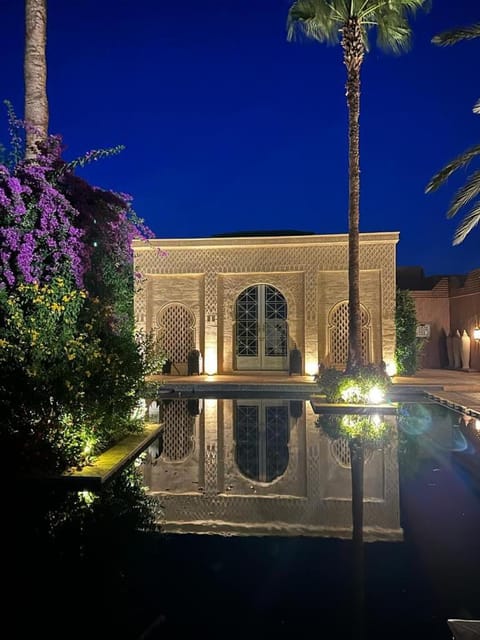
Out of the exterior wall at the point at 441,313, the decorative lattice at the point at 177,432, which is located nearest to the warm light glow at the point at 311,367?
the exterior wall at the point at 441,313

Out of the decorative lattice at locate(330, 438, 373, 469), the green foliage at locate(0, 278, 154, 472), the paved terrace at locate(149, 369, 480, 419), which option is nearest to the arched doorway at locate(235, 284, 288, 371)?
the paved terrace at locate(149, 369, 480, 419)

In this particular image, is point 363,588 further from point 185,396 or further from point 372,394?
point 185,396

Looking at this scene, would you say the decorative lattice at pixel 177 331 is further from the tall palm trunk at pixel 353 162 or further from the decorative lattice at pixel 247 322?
the tall palm trunk at pixel 353 162

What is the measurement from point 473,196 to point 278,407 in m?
5.94

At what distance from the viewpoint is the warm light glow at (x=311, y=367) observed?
16.3 meters

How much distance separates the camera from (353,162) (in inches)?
423

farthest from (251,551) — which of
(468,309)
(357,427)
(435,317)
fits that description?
(435,317)

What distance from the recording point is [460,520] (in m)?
4.29

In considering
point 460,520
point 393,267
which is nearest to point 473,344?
point 393,267

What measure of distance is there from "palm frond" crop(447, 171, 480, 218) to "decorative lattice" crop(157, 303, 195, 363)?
8991 mm

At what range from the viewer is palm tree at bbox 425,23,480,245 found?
10188mm

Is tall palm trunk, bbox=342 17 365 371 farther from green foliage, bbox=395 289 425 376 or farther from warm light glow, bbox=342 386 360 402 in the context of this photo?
green foliage, bbox=395 289 425 376

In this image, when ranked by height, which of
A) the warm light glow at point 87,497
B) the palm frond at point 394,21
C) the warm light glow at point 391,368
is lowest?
the warm light glow at point 87,497

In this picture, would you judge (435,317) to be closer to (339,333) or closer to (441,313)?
(441,313)
